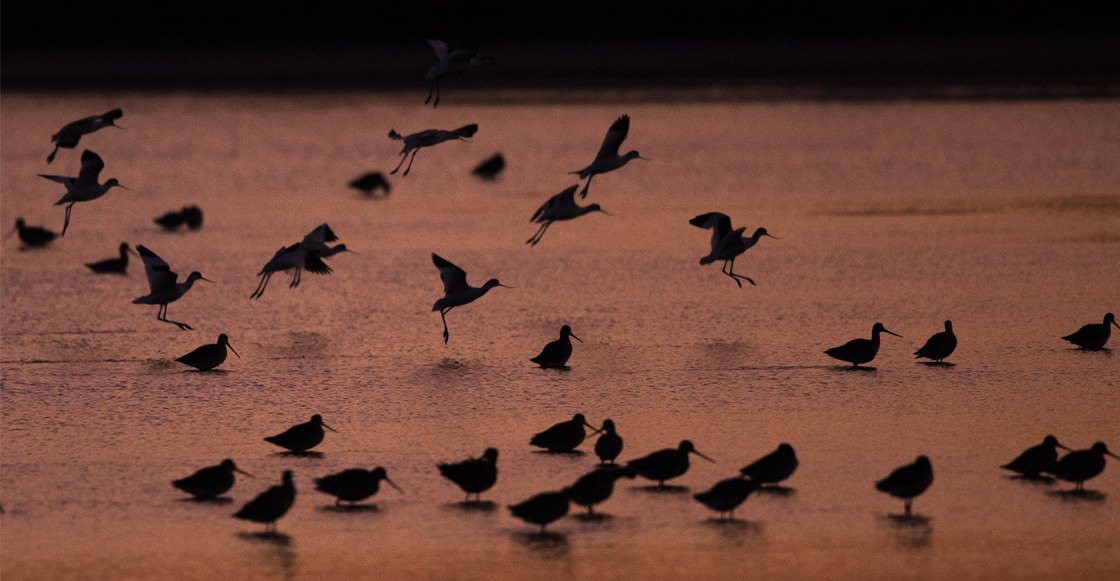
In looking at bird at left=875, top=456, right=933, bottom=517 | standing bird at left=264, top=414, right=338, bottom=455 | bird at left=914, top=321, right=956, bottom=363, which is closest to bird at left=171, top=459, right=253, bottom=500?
standing bird at left=264, top=414, right=338, bottom=455

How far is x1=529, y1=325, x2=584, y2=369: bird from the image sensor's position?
11.4 m

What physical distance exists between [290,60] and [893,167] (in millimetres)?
28886

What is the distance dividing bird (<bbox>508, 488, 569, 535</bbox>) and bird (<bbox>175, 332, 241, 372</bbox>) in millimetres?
4305

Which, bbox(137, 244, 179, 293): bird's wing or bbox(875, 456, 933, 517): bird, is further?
bbox(137, 244, 179, 293): bird's wing

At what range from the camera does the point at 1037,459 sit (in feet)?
28.1

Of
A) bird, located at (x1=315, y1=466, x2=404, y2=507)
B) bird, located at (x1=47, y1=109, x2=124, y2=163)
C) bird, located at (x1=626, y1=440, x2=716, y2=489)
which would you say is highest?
bird, located at (x1=47, y1=109, x2=124, y2=163)

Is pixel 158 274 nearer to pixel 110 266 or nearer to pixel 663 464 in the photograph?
pixel 110 266

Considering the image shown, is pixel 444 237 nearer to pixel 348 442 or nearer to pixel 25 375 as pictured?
pixel 25 375

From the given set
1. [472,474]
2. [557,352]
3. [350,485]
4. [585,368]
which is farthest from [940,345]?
[350,485]

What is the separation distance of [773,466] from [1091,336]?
429cm

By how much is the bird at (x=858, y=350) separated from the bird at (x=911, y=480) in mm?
3198

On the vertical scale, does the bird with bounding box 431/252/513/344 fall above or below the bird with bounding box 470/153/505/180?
below

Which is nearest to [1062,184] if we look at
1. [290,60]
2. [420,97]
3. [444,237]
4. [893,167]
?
[893,167]

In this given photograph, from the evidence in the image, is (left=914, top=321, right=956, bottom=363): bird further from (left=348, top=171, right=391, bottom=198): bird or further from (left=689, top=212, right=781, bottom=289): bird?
(left=348, top=171, right=391, bottom=198): bird
